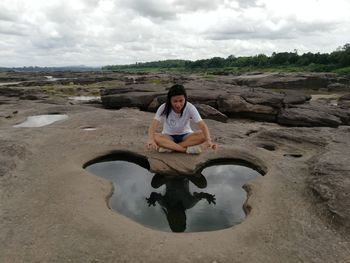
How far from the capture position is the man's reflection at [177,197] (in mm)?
7168

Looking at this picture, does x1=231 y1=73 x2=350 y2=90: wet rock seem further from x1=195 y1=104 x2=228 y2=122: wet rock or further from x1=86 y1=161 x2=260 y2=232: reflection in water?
x1=86 y1=161 x2=260 y2=232: reflection in water

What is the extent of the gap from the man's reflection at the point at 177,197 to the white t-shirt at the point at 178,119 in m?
1.39

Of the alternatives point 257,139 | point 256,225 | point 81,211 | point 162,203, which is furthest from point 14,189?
point 257,139

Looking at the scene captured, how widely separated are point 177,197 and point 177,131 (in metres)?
2.27

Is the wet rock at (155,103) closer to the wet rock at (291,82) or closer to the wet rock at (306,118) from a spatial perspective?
the wet rock at (306,118)

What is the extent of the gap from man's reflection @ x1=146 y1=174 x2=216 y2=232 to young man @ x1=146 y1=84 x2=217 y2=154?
3.04ft

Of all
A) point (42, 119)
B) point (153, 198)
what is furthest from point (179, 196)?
point (42, 119)

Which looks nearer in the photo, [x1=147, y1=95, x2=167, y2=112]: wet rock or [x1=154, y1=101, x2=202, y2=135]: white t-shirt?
[x1=154, y1=101, x2=202, y2=135]: white t-shirt

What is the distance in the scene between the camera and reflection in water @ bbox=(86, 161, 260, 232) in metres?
7.07

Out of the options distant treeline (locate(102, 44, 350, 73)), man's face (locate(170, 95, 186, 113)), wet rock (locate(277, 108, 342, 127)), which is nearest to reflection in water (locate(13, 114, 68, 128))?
man's face (locate(170, 95, 186, 113))

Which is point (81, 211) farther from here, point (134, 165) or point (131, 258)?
point (134, 165)

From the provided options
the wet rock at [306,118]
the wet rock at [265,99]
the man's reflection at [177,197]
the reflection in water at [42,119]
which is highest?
the man's reflection at [177,197]

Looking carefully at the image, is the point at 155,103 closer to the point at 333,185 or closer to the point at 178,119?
the point at 178,119

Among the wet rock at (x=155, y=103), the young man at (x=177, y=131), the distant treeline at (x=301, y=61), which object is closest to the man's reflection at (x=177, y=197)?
the young man at (x=177, y=131)
